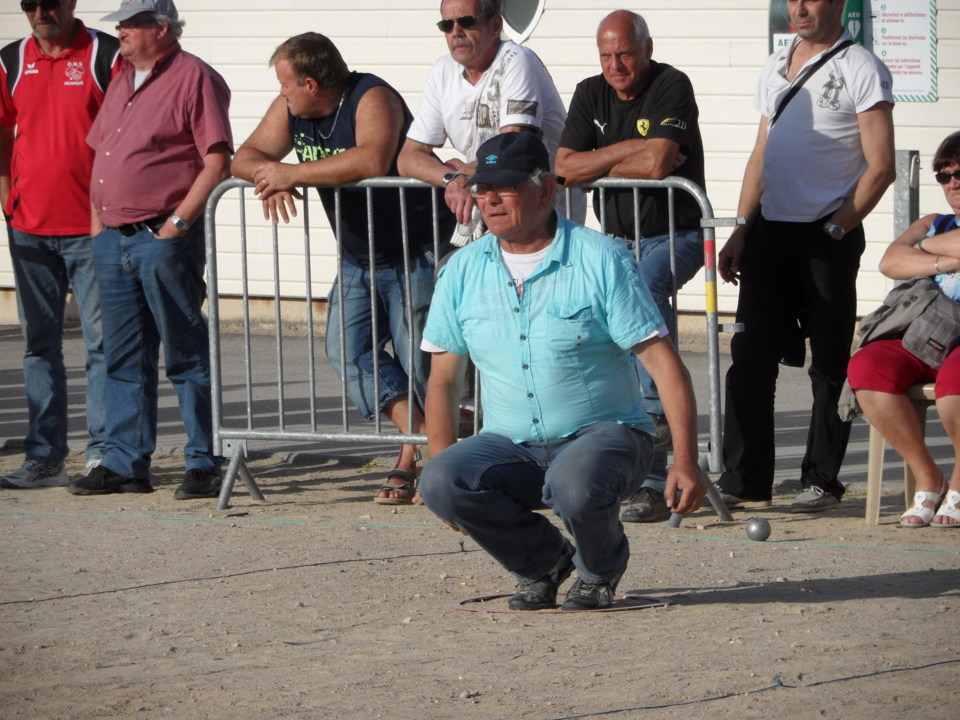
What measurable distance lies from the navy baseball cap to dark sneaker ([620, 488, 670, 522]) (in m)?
2.00

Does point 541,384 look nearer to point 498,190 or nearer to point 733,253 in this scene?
point 498,190

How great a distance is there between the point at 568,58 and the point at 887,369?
6043mm

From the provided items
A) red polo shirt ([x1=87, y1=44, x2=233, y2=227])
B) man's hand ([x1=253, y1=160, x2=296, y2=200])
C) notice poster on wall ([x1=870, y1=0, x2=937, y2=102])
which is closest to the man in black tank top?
man's hand ([x1=253, y1=160, x2=296, y2=200])

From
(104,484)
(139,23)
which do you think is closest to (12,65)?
(139,23)

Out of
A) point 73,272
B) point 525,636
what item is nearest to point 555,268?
point 525,636

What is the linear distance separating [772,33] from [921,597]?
22.3 feet

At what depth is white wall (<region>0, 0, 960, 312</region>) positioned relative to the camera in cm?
1119

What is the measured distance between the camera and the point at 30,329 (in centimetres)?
776


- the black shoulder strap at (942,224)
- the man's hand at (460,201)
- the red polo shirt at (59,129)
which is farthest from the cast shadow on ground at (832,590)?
the red polo shirt at (59,129)

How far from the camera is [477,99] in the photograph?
22.6 feet

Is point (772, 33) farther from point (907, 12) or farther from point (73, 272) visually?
point (73, 272)

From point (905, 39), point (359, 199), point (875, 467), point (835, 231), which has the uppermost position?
point (905, 39)

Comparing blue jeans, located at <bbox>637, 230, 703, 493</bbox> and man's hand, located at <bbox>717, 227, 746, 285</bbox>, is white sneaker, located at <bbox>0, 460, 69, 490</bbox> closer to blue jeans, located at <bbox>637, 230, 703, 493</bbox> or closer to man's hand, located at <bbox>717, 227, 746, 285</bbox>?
blue jeans, located at <bbox>637, 230, 703, 493</bbox>

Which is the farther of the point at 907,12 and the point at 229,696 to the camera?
the point at 907,12
